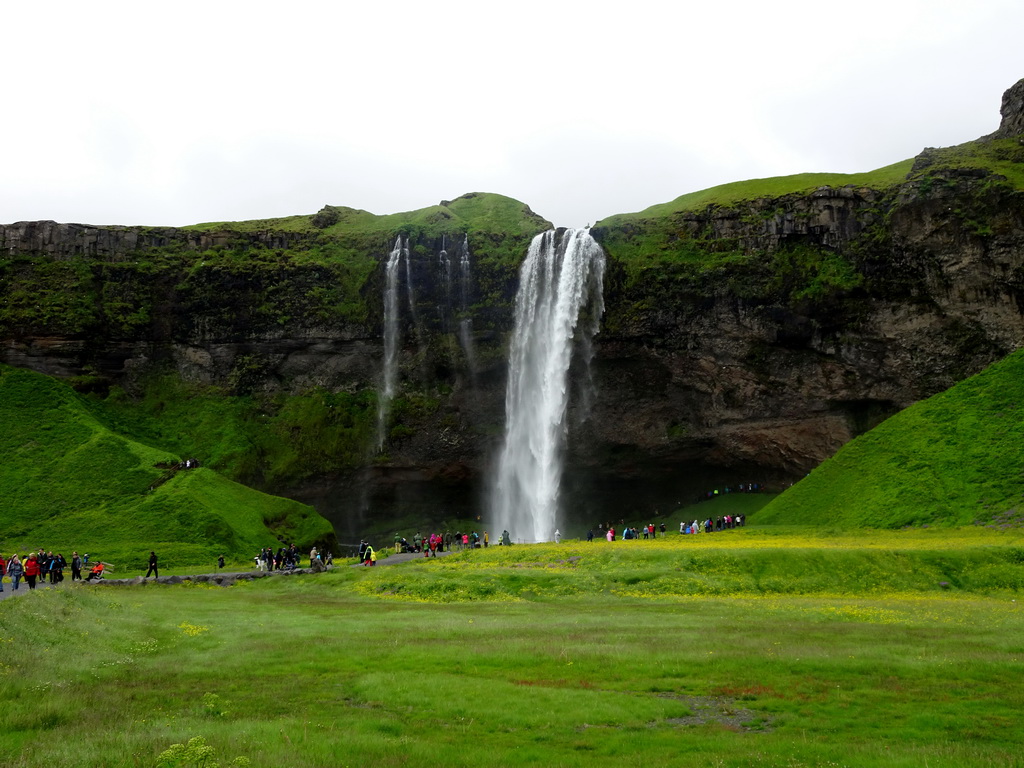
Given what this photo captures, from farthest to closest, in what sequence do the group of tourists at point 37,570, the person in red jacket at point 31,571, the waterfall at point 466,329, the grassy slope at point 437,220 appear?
1. the grassy slope at point 437,220
2. the waterfall at point 466,329
3. the group of tourists at point 37,570
4. the person in red jacket at point 31,571

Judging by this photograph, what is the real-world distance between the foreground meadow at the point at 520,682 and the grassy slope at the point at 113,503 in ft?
82.7

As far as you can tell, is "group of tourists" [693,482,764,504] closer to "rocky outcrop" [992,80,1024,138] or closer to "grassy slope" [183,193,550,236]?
"grassy slope" [183,193,550,236]

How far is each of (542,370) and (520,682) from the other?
6283cm

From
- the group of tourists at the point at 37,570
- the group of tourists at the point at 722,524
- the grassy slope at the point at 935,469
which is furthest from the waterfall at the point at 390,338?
the grassy slope at the point at 935,469

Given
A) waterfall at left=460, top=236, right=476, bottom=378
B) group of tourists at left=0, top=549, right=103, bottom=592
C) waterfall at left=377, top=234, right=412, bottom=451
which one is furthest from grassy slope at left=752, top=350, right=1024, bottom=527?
group of tourists at left=0, top=549, right=103, bottom=592

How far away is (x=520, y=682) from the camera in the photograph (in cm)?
1619

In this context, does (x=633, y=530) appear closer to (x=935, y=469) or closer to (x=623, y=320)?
(x=623, y=320)

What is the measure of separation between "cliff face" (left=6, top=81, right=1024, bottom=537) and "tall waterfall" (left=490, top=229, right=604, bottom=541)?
1.86 metres

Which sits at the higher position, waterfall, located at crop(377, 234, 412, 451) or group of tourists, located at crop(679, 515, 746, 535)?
waterfall, located at crop(377, 234, 412, 451)

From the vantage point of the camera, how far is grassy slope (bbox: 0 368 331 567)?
55.6m

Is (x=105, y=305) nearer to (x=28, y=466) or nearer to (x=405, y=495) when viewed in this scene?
(x=28, y=466)

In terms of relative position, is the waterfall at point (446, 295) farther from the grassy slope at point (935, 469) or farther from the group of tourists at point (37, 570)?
the group of tourists at point (37, 570)

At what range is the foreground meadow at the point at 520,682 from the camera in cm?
1114

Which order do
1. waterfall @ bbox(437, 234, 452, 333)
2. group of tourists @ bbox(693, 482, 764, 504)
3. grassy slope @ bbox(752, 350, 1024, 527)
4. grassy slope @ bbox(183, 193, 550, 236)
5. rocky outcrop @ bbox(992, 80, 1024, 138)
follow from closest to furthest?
grassy slope @ bbox(752, 350, 1024, 527), group of tourists @ bbox(693, 482, 764, 504), rocky outcrop @ bbox(992, 80, 1024, 138), waterfall @ bbox(437, 234, 452, 333), grassy slope @ bbox(183, 193, 550, 236)
